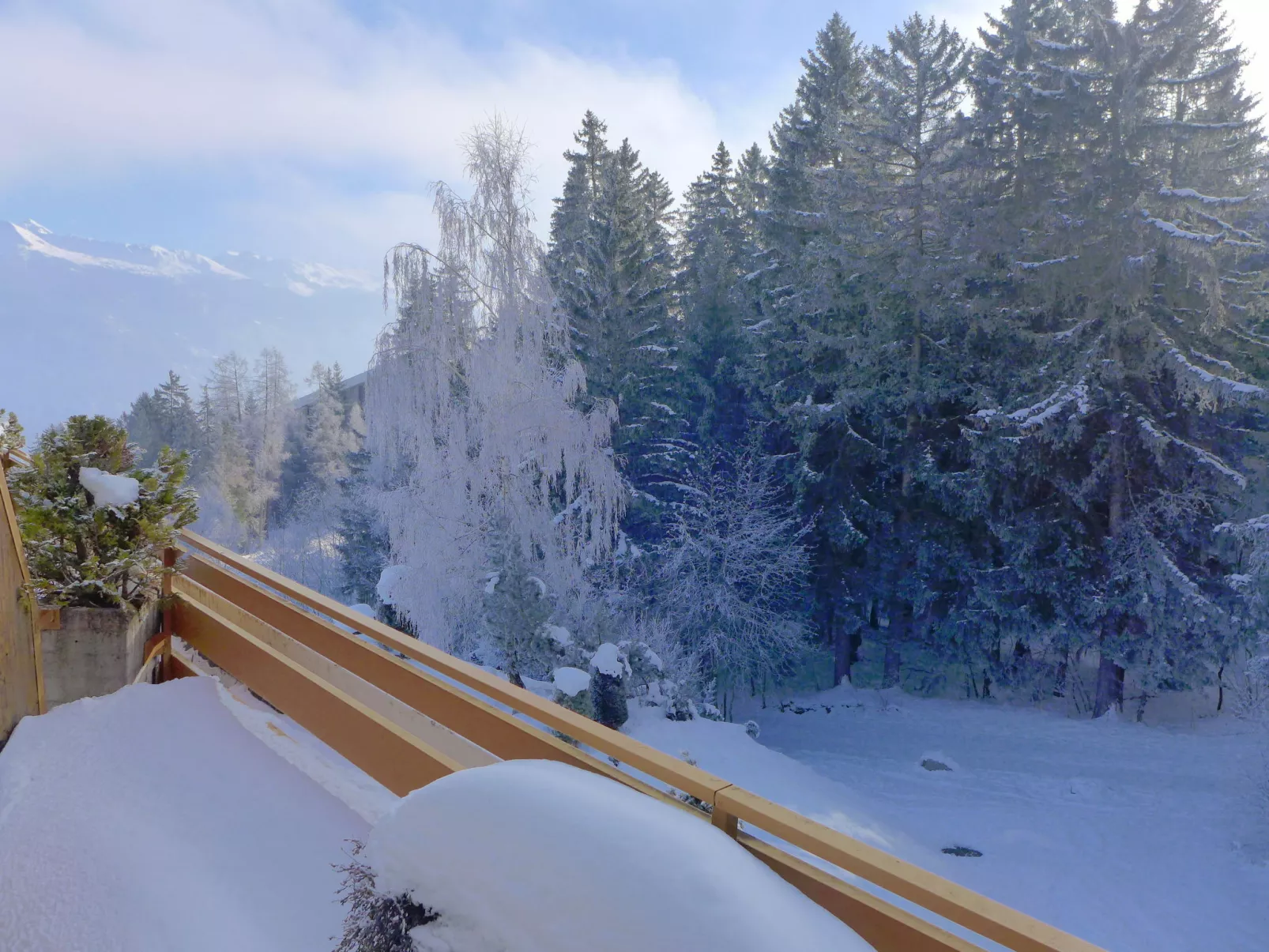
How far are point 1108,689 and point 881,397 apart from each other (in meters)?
6.37

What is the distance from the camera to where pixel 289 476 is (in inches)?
1224

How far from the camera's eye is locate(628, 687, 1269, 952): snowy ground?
7523mm

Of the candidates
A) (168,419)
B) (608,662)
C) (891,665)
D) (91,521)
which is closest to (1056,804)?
(891,665)

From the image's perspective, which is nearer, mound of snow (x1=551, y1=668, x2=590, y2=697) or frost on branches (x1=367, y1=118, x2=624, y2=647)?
mound of snow (x1=551, y1=668, x2=590, y2=697)

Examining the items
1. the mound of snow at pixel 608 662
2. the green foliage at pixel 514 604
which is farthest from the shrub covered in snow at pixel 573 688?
the green foliage at pixel 514 604

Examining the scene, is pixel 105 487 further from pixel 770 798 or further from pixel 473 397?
pixel 770 798

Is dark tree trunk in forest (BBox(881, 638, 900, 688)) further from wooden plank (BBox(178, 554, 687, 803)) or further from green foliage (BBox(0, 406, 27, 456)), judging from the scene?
green foliage (BBox(0, 406, 27, 456))

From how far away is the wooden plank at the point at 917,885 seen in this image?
3.51 feet

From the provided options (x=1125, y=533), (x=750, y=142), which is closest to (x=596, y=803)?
(x=1125, y=533)

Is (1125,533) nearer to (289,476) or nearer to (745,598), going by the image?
(745,598)

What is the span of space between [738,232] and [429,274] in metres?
11.7

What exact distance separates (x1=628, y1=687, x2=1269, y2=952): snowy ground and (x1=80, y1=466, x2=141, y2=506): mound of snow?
21.5 feet

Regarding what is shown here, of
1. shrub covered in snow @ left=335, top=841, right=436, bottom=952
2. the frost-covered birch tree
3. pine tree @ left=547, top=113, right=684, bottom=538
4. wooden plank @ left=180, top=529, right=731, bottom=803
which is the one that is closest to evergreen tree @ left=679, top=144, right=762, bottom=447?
pine tree @ left=547, top=113, right=684, bottom=538

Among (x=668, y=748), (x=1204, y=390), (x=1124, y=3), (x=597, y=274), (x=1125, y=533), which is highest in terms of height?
(x=1124, y=3)
